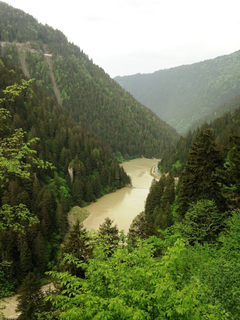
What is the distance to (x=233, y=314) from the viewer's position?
25.9 ft

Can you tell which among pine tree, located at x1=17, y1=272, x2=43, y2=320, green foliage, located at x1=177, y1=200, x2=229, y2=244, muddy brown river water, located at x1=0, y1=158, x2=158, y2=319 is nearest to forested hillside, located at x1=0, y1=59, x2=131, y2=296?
pine tree, located at x1=17, y1=272, x2=43, y2=320

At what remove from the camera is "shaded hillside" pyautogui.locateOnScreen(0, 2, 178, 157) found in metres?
157

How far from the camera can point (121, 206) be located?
209 ft

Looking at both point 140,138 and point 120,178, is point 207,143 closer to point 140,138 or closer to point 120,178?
point 120,178

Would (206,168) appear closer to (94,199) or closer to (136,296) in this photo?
(136,296)

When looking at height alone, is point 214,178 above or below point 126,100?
below

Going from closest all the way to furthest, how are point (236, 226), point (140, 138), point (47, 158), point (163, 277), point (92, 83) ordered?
point (163, 277) → point (236, 226) → point (47, 158) → point (140, 138) → point (92, 83)

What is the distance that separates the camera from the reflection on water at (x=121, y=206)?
53219 mm

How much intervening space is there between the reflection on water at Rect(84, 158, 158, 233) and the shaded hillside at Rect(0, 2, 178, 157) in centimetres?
6580

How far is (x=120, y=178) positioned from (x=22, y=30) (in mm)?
174542

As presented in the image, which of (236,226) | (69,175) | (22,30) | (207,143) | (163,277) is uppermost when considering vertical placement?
(22,30)

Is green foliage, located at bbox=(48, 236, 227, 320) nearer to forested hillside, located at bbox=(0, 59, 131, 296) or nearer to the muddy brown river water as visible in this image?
forested hillside, located at bbox=(0, 59, 131, 296)

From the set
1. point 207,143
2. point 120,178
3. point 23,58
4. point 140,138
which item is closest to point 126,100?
point 140,138

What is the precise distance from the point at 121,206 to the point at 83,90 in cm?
13076
